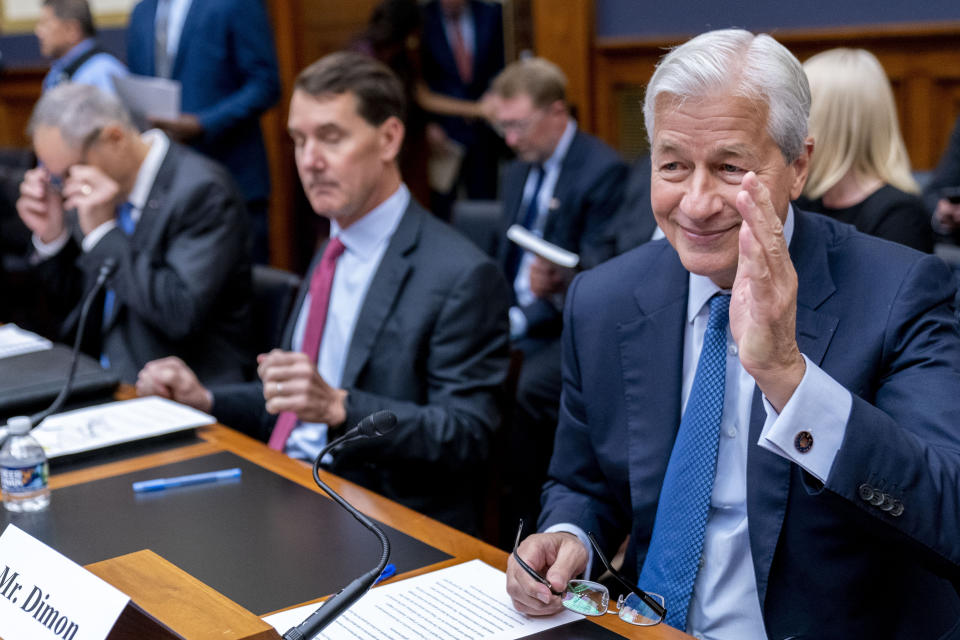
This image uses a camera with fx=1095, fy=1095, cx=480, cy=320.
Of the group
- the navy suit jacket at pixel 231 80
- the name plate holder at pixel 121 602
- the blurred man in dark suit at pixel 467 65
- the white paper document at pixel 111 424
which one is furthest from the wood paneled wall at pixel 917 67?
the name plate holder at pixel 121 602

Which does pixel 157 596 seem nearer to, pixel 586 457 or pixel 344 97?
pixel 586 457

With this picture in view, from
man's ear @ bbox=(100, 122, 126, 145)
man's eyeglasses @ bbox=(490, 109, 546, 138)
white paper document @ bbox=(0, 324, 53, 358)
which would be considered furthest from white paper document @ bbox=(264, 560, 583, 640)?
man's eyeglasses @ bbox=(490, 109, 546, 138)

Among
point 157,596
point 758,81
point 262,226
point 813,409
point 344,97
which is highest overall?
point 758,81

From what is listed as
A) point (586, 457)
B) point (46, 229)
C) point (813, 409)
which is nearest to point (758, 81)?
point (813, 409)

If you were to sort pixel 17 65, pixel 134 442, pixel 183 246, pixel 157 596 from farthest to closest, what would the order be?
pixel 17 65
pixel 183 246
pixel 134 442
pixel 157 596

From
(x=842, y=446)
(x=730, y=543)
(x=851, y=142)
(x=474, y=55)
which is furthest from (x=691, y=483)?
(x=474, y=55)

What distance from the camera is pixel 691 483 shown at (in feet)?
5.05

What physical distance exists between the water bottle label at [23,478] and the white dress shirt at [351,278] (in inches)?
28.3

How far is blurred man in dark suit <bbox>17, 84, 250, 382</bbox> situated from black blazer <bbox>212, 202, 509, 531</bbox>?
0.77 meters

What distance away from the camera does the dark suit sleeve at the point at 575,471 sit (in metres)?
1.71

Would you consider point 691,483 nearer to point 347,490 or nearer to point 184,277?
point 347,490

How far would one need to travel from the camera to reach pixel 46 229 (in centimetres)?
321

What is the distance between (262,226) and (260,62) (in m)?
0.69

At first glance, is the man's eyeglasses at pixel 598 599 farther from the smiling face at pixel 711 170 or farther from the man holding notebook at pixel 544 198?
the man holding notebook at pixel 544 198
